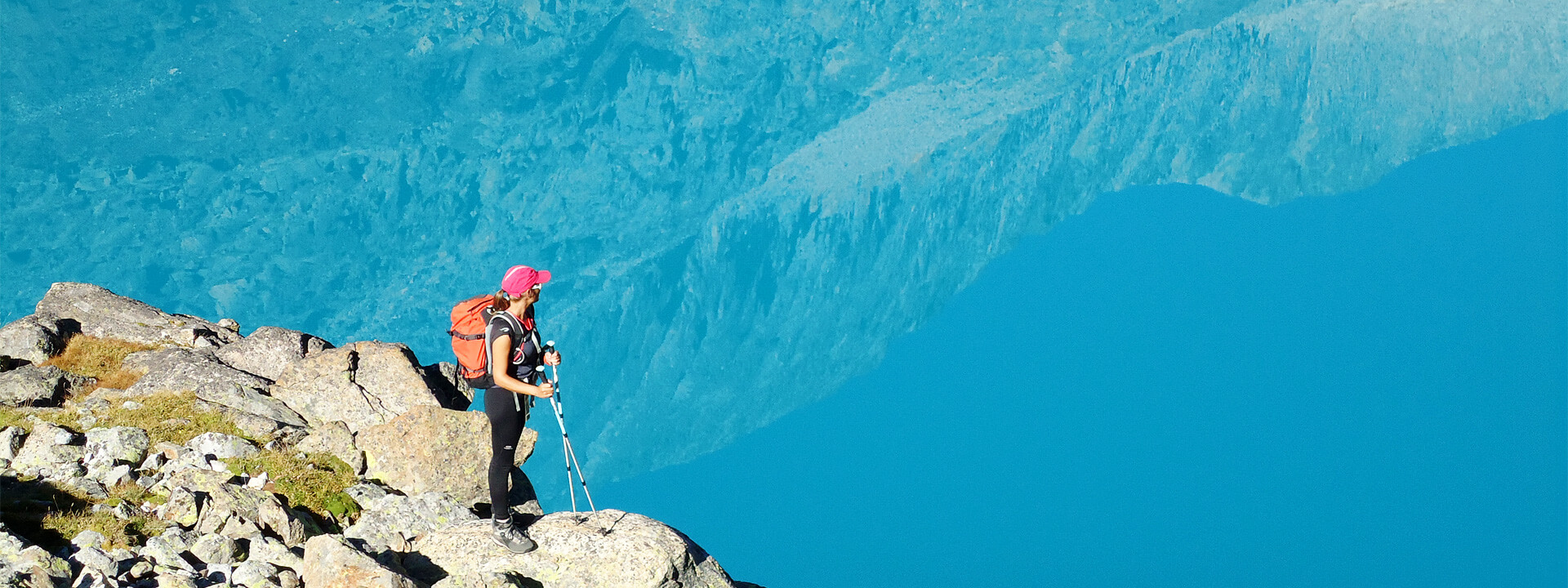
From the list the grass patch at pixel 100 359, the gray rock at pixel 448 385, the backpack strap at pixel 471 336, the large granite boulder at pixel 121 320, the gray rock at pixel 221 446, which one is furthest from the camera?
the large granite boulder at pixel 121 320

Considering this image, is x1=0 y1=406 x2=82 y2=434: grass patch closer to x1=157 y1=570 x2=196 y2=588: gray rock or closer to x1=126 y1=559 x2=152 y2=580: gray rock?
x1=126 y1=559 x2=152 y2=580: gray rock

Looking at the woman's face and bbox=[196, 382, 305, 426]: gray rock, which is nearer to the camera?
the woman's face

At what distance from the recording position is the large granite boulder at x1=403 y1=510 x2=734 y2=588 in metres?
7.86

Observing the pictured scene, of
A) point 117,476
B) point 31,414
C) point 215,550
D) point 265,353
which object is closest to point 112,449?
point 117,476

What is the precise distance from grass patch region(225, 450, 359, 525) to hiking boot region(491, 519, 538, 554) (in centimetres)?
168

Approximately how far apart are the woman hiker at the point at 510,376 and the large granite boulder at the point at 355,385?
273 centimetres

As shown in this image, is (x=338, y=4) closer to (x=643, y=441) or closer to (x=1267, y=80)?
(x=643, y=441)

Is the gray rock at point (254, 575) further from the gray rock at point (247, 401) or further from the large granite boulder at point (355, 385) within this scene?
the gray rock at point (247, 401)

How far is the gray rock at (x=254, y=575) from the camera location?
7293mm

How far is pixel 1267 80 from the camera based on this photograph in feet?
212

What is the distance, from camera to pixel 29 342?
11.4 m

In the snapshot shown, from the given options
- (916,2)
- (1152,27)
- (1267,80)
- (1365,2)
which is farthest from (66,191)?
(1365,2)

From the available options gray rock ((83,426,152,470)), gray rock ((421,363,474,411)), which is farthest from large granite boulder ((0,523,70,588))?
gray rock ((421,363,474,411))

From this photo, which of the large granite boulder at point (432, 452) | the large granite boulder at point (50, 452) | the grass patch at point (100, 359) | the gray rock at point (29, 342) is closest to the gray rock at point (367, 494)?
the large granite boulder at point (432, 452)
